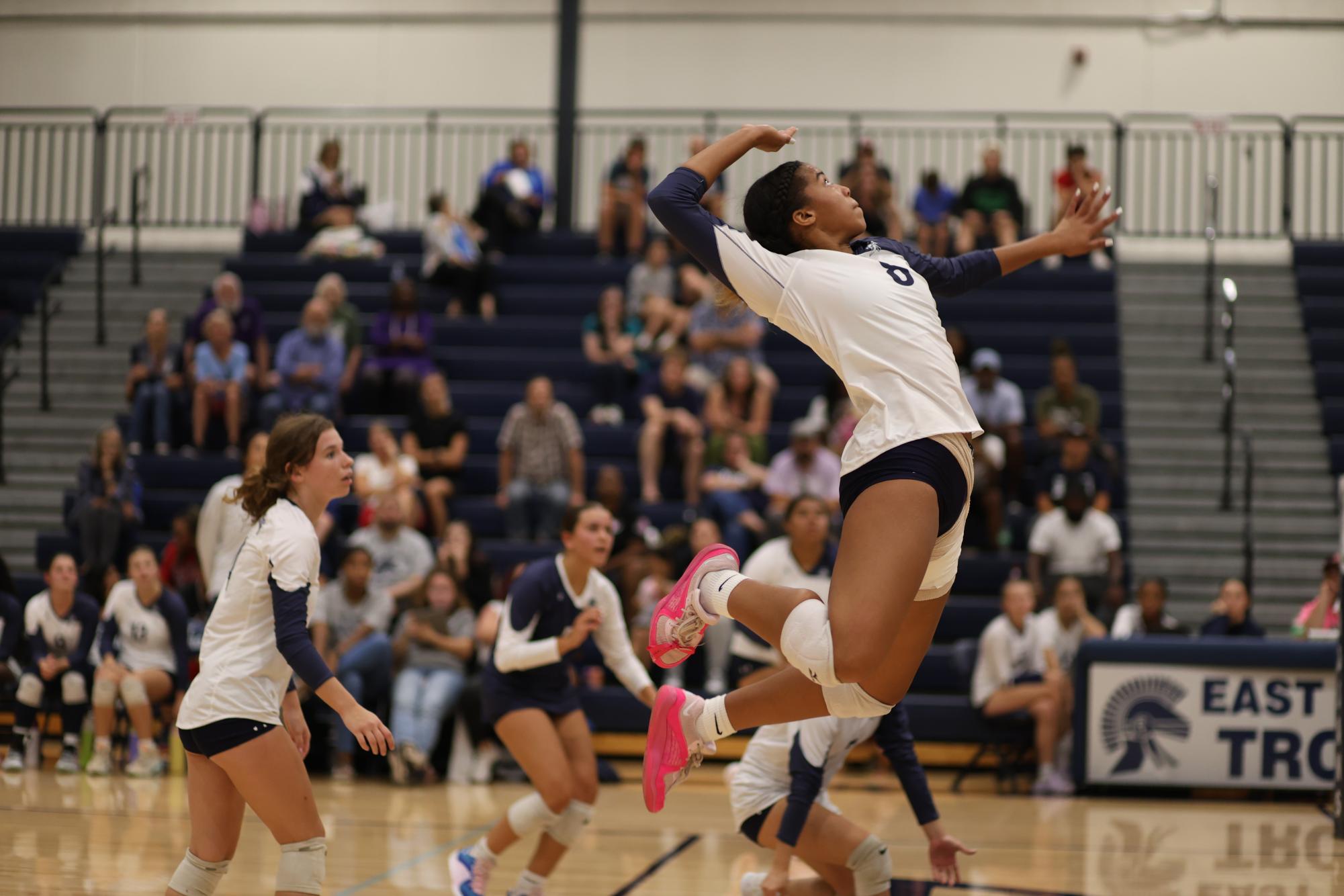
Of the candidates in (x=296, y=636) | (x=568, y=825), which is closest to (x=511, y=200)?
(x=568, y=825)

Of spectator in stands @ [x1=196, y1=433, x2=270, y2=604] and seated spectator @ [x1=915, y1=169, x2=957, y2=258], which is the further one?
seated spectator @ [x1=915, y1=169, x2=957, y2=258]

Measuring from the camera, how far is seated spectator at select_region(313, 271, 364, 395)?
14047mm

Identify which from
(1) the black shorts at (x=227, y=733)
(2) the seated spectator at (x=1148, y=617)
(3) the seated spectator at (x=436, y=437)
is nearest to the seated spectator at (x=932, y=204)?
(3) the seated spectator at (x=436, y=437)

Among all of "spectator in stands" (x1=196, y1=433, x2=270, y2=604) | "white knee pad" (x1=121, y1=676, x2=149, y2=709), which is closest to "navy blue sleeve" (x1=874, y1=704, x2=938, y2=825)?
"spectator in stands" (x1=196, y1=433, x2=270, y2=604)

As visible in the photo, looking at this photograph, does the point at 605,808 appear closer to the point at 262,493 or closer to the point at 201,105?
the point at 262,493

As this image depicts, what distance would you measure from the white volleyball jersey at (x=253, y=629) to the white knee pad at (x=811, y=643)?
4.77 ft

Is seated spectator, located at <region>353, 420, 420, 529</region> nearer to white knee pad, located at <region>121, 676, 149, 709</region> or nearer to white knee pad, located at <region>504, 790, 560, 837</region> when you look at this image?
white knee pad, located at <region>121, 676, 149, 709</region>

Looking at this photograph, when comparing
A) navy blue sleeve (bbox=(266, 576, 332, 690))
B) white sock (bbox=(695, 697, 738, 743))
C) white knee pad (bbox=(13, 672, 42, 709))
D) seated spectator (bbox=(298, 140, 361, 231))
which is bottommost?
white knee pad (bbox=(13, 672, 42, 709))

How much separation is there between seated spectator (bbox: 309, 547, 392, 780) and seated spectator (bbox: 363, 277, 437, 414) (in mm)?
3326

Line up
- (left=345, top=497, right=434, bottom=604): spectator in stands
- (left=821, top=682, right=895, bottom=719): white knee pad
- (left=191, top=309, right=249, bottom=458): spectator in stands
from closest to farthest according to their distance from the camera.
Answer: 1. (left=821, top=682, right=895, bottom=719): white knee pad
2. (left=345, top=497, right=434, bottom=604): spectator in stands
3. (left=191, top=309, right=249, bottom=458): spectator in stands

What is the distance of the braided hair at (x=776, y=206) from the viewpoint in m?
4.37

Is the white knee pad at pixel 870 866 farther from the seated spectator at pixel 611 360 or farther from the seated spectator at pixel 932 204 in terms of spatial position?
the seated spectator at pixel 932 204

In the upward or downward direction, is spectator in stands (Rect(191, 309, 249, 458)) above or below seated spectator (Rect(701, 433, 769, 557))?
above

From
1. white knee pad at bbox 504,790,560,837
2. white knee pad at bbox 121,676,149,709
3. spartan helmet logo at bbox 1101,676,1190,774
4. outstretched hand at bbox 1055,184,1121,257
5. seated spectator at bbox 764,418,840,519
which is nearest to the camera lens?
outstretched hand at bbox 1055,184,1121,257
